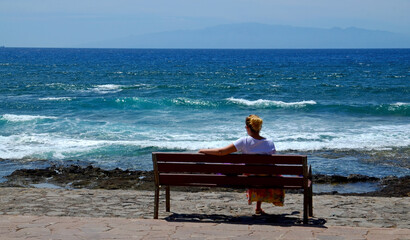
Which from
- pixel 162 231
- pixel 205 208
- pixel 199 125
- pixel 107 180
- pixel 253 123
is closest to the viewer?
pixel 162 231

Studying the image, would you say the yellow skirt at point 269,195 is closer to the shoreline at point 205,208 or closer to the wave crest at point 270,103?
the shoreline at point 205,208

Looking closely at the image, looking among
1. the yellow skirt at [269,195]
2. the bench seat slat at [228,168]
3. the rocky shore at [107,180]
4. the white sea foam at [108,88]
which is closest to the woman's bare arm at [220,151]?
the bench seat slat at [228,168]

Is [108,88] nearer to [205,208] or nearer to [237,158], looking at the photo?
[205,208]

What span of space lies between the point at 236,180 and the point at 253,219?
59 centimetres

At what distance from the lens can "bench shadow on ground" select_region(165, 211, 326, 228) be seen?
20.7 feet

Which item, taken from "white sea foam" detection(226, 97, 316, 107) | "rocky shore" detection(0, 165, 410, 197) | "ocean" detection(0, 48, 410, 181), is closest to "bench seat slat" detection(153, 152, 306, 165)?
"rocky shore" detection(0, 165, 410, 197)

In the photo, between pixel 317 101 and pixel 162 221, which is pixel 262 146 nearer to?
pixel 162 221

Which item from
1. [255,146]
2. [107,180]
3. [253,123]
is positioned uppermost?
[253,123]

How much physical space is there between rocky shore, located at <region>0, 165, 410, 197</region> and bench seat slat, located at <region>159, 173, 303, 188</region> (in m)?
4.22

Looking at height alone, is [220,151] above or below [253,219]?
above

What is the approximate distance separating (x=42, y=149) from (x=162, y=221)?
34.7ft

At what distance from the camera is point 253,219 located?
21.4 ft

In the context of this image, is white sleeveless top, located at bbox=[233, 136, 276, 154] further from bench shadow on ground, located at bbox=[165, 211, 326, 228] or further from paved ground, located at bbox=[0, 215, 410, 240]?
paved ground, located at bbox=[0, 215, 410, 240]

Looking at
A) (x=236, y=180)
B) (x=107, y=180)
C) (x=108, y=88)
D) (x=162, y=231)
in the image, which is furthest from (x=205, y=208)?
(x=108, y=88)
